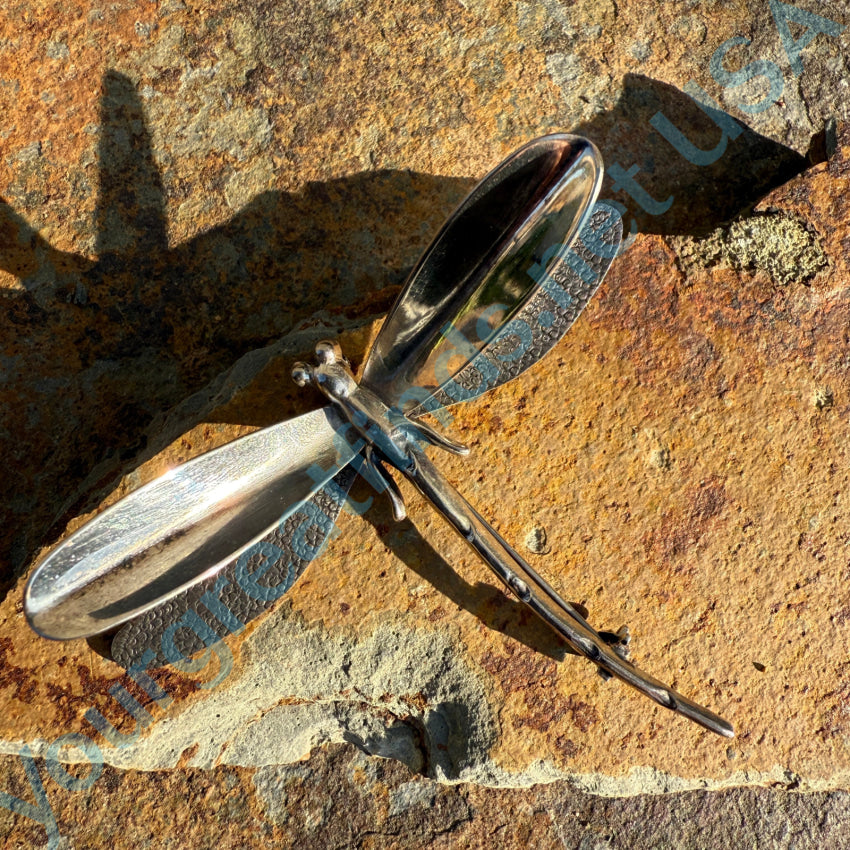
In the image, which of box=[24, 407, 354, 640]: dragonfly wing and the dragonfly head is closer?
box=[24, 407, 354, 640]: dragonfly wing

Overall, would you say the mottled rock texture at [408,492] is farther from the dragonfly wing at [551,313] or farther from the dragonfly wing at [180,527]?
the dragonfly wing at [180,527]

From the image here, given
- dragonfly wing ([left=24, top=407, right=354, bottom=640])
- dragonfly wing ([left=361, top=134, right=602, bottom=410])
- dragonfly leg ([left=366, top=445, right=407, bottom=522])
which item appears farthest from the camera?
dragonfly leg ([left=366, top=445, right=407, bottom=522])

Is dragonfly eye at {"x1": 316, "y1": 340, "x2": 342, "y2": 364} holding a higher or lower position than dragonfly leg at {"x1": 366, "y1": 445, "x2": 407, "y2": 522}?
higher

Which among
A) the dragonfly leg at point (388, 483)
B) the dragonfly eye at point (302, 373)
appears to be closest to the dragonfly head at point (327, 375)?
the dragonfly eye at point (302, 373)

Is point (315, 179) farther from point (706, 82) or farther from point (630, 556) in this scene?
→ point (630, 556)

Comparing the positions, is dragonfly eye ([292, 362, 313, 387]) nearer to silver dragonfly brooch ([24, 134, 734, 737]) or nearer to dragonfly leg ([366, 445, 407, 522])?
silver dragonfly brooch ([24, 134, 734, 737])

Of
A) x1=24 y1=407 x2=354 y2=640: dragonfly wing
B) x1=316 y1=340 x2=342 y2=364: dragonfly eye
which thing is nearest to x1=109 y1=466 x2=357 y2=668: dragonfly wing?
x1=24 y1=407 x2=354 y2=640: dragonfly wing

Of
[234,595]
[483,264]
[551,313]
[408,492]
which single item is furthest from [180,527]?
[551,313]
